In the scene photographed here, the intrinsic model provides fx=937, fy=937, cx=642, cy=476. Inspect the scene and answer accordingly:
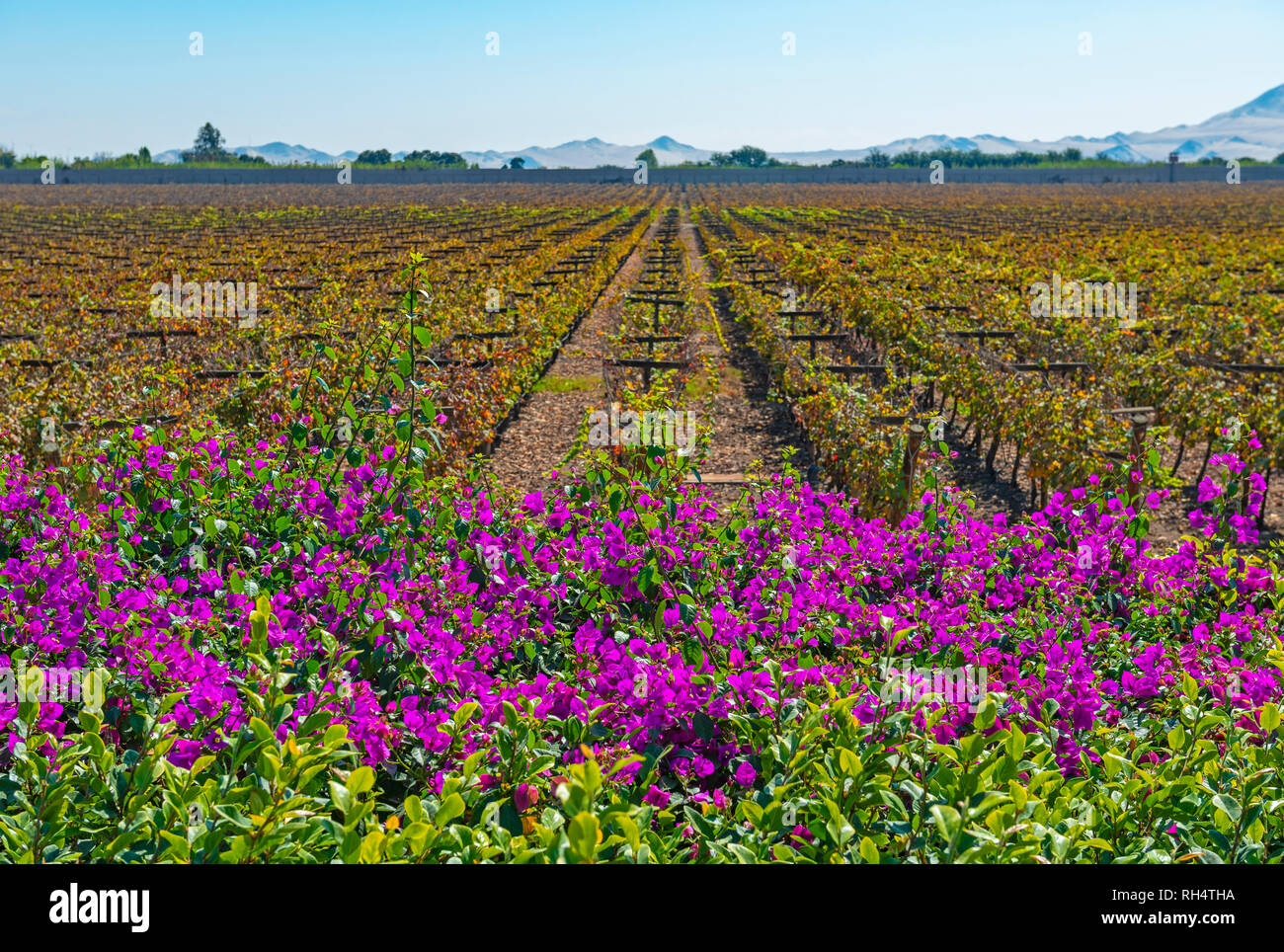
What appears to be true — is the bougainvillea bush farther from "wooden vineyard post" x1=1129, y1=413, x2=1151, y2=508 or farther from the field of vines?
"wooden vineyard post" x1=1129, y1=413, x2=1151, y2=508

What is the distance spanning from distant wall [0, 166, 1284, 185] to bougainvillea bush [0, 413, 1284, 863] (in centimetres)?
10308

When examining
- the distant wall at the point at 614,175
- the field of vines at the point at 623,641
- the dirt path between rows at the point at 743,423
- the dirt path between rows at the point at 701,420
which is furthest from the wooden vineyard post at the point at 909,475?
the distant wall at the point at 614,175

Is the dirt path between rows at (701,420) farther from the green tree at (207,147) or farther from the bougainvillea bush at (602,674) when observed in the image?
the green tree at (207,147)

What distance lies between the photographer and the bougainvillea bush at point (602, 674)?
1974 millimetres

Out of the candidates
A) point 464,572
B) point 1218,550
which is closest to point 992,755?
point 464,572

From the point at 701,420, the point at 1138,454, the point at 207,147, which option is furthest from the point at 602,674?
A: the point at 207,147

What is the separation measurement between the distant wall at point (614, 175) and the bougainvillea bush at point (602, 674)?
10308 centimetres

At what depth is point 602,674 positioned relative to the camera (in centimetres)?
277

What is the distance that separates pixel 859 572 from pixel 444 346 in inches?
333

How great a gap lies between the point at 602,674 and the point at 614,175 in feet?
374

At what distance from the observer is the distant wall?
9769 cm

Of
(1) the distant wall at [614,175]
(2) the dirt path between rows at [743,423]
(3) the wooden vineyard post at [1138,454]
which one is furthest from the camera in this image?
(1) the distant wall at [614,175]

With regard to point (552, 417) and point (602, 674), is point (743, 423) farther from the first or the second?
point (602, 674)

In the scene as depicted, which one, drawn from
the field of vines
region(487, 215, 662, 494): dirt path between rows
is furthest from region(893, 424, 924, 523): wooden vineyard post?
region(487, 215, 662, 494): dirt path between rows
